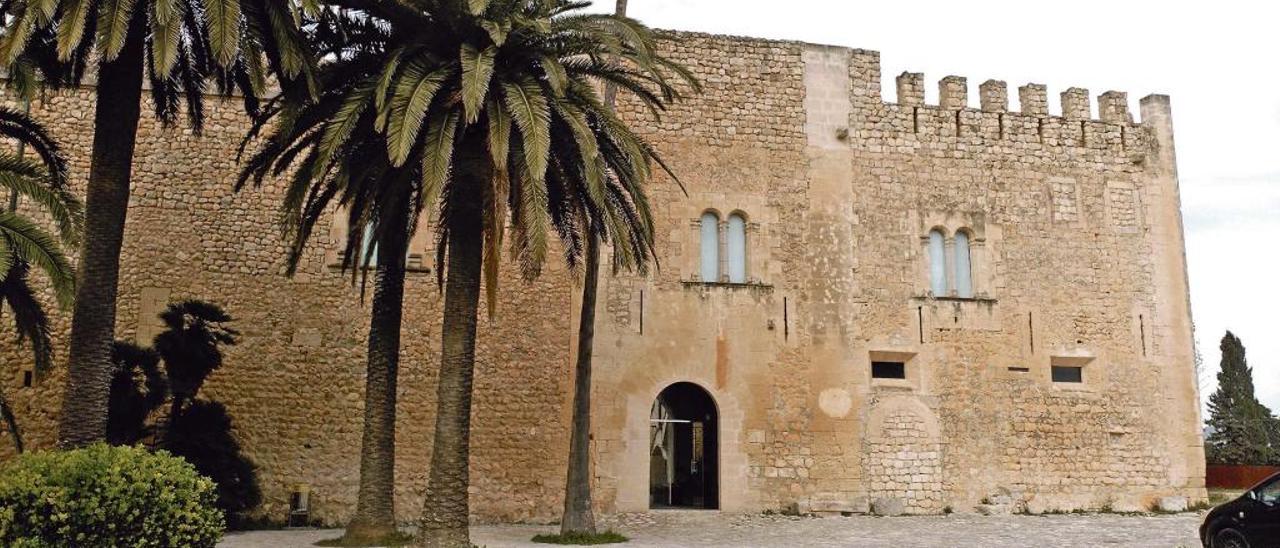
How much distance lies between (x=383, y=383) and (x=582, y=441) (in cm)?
303

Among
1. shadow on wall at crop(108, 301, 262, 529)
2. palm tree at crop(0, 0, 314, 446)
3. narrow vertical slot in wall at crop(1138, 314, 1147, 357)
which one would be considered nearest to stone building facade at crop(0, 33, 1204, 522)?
narrow vertical slot in wall at crop(1138, 314, 1147, 357)

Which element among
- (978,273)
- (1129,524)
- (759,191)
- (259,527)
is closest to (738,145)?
(759,191)

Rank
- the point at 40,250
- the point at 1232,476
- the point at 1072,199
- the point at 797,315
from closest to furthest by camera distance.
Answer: the point at 40,250
the point at 797,315
the point at 1072,199
the point at 1232,476

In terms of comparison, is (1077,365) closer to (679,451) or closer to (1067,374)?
(1067,374)

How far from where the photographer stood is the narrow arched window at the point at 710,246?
18734 millimetres

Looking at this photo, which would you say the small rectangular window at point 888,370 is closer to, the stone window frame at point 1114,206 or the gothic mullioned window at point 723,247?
the gothic mullioned window at point 723,247

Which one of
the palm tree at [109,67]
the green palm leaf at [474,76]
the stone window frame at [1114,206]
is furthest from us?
the stone window frame at [1114,206]

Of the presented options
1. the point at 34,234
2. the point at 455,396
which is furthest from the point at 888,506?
the point at 34,234

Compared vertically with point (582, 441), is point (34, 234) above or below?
above

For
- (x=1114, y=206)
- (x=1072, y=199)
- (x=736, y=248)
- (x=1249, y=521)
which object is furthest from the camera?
(x=1114, y=206)

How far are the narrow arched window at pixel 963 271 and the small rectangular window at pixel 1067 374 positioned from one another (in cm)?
227

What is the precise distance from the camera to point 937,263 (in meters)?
19.7

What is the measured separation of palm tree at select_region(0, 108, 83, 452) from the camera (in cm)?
1184

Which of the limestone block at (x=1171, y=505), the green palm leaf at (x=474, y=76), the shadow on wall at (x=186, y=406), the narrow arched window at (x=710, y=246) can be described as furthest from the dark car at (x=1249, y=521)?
the shadow on wall at (x=186, y=406)
